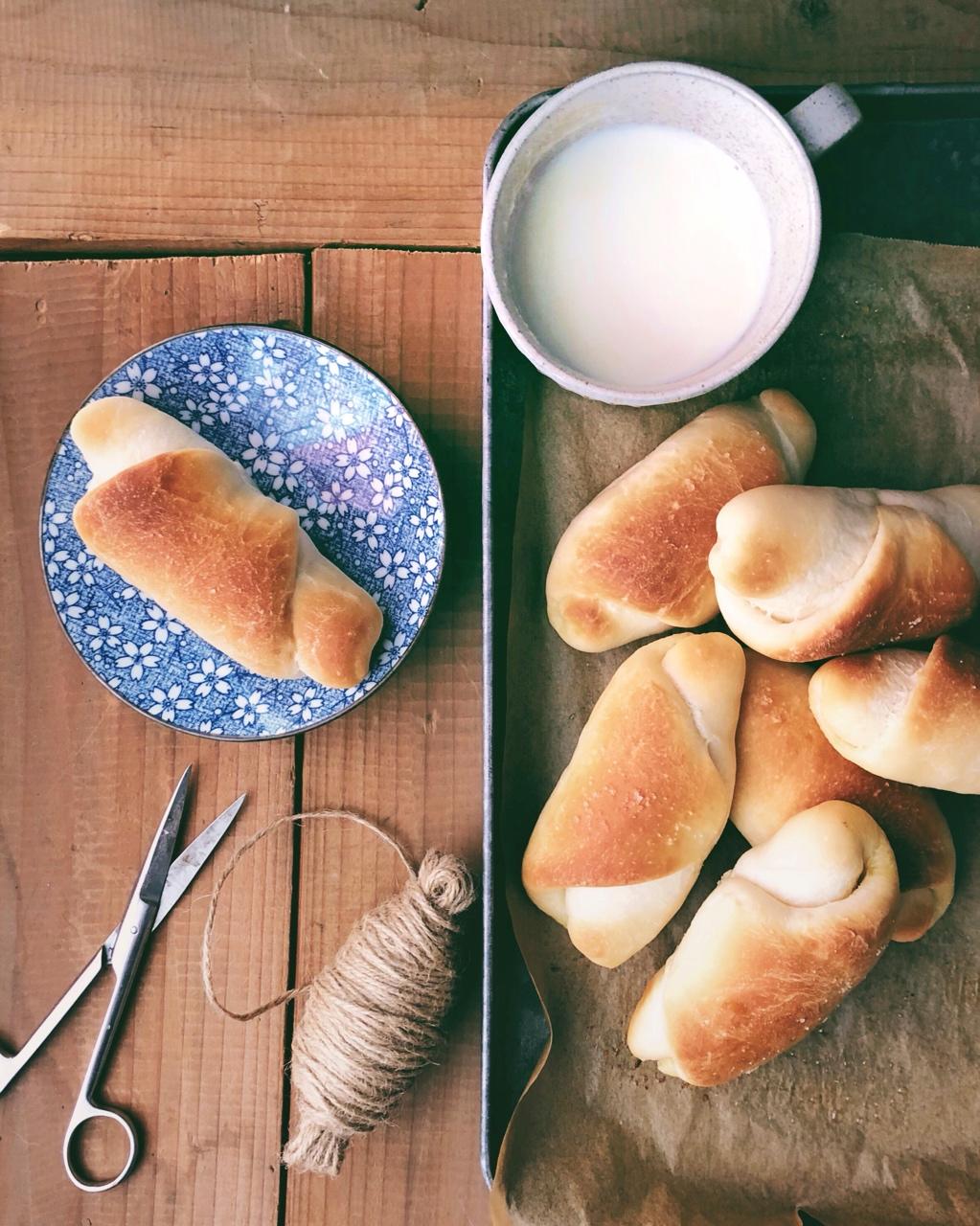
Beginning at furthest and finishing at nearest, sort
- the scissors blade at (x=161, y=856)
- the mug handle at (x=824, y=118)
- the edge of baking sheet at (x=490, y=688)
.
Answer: the scissors blade at (x=161, y=856), the edge of baking sheet at (x=490, y=688), the mug handle at (x=824, y=118)

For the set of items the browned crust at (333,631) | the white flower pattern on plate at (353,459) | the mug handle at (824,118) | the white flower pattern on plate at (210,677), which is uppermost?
the mug handle at (824,118)

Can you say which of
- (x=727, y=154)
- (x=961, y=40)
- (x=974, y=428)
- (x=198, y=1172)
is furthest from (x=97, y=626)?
(x=961, y=40)

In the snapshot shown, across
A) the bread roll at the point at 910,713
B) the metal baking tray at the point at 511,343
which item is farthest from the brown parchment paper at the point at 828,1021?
the bread roll at the point at 910,713

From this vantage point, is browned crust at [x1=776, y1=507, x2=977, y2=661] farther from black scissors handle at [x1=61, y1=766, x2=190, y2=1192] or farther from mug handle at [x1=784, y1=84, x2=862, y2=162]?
black scissors handle at [x1=61, y1=766, x2=190, y2=1192]

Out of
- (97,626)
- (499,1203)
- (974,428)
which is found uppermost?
(974,428)

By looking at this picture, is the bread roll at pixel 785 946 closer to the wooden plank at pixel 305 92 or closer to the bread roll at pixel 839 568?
the bread roll at pixel 839 568

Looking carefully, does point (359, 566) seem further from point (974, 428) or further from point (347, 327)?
point (974, 428)
